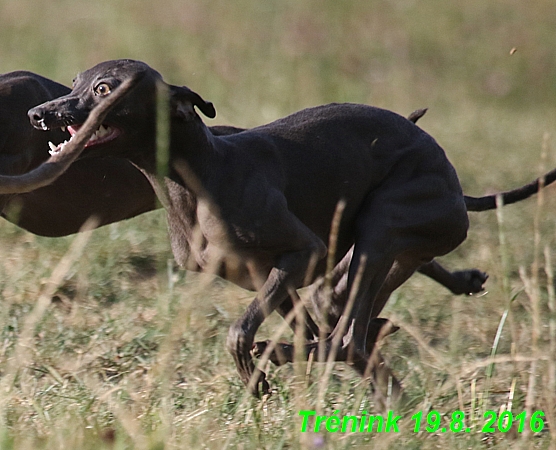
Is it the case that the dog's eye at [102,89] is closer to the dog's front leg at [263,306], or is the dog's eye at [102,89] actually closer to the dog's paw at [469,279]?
the dog's front leg at [263,306]

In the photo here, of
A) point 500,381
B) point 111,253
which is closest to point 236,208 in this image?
point 500,381

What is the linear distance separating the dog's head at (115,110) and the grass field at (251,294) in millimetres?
425

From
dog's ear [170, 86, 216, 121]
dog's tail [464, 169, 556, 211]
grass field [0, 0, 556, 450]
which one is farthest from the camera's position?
dog's tail [464, 169, 556, 211]

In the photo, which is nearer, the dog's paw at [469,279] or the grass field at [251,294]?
the grass field at [251,294]

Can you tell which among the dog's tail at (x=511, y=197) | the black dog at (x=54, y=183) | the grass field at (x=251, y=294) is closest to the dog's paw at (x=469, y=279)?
the grass field at (x=251, y=294)

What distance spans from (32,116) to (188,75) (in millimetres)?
8385

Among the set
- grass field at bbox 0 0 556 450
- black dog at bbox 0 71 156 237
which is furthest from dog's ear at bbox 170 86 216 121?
black dog at bbox 0 71 156 237

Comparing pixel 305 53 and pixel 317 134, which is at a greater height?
pixel 305 53

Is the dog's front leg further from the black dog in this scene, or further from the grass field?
the black dog

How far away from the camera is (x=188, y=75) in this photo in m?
12.0

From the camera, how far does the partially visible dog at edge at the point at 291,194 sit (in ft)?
12.7

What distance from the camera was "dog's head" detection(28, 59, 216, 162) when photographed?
3.71 meters

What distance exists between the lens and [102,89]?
3.76 metres

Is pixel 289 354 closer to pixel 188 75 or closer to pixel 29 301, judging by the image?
pixel 29 301
